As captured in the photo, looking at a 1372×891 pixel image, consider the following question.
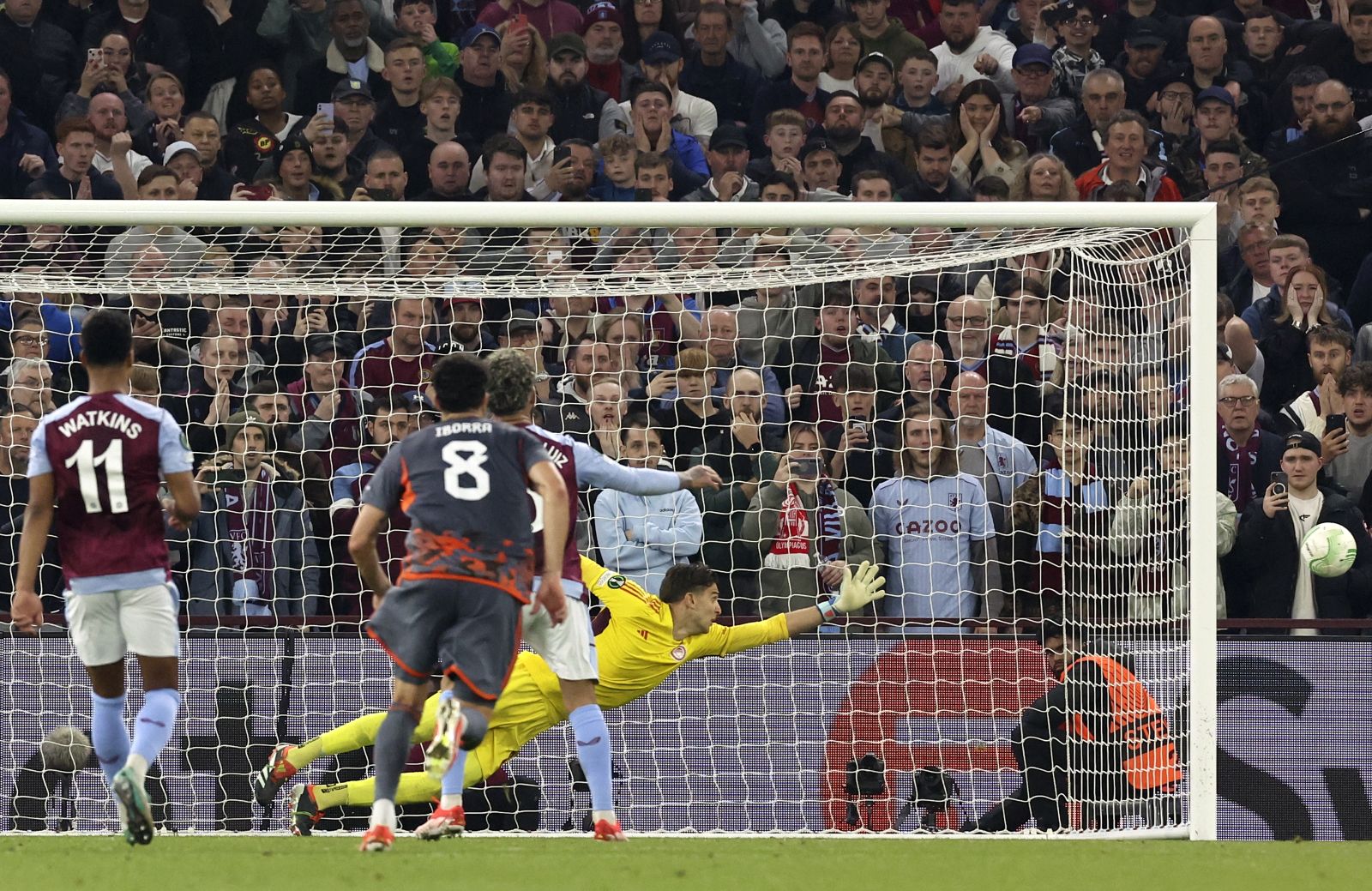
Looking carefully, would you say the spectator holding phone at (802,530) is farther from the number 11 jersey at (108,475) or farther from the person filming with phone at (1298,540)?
the number 11 jersey at (108,475)

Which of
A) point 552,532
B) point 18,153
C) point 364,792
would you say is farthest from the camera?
point 18,153

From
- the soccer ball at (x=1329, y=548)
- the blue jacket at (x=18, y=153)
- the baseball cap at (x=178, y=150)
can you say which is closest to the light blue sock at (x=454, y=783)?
the soccer ball at (x=1329, y=548)

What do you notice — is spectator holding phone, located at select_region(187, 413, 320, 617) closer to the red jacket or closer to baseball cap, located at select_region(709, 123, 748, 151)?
baseball cap, located at select_region(709, 123, 748, 151)

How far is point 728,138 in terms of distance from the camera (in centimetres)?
1246

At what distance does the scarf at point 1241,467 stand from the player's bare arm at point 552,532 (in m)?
5.12

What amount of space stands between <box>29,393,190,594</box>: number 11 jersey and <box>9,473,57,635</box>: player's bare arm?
0.12ft

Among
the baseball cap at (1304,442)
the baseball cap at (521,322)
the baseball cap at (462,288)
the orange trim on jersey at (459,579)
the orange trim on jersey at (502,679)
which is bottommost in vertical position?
the orange trim on jersey at (502,679)

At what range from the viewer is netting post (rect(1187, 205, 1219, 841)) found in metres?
8.27

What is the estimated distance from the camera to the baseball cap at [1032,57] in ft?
43.3

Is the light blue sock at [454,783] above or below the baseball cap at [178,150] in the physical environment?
below

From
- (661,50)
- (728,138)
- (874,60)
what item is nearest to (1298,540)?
(728,138)

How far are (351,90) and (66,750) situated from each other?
5225 mm

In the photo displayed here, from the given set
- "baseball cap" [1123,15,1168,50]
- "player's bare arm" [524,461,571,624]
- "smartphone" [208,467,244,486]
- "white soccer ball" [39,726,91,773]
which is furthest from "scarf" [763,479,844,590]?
"baseball cap" [1123,15,1168,50]

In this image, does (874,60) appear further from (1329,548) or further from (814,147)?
(1329,548)
